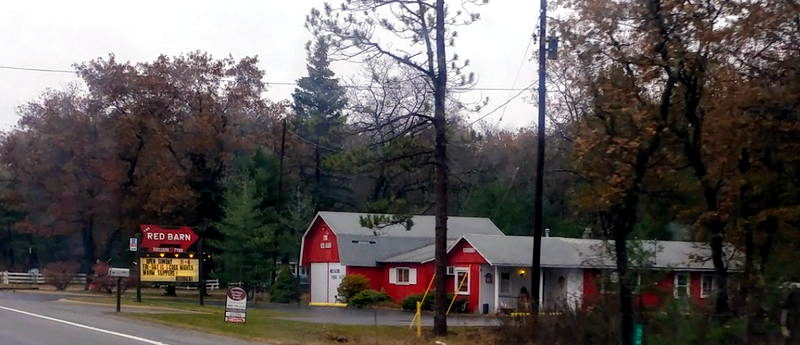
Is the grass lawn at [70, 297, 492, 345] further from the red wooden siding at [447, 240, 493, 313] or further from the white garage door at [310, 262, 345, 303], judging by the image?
the white garage door at [310, 262, 345, 303]

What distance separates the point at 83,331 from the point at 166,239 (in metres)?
19.7

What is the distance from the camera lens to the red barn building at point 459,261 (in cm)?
5056

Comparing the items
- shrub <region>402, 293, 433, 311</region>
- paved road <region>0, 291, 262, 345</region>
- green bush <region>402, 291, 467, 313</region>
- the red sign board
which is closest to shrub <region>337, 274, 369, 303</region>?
green bush <region>402, 291, 467, 313</region>


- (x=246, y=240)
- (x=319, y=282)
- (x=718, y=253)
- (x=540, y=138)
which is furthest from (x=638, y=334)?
(x=319, y=282)

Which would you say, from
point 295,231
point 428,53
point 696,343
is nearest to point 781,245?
point 696,343

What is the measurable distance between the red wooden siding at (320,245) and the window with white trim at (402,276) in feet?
11.4

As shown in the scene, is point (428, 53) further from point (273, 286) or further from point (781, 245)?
point (273, 286)

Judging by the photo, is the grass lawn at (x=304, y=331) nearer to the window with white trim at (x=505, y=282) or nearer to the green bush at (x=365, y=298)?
the window with white trim at (x=505, y=282)

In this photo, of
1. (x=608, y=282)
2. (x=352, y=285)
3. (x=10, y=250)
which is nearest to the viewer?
(x=608, y=282)

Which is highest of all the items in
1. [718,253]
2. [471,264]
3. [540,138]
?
[540,138]

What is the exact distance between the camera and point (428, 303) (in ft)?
169

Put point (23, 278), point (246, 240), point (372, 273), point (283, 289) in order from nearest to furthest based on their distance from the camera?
point (372, 273) < point (283, 289) < point (246, 240) < point (23, 278)

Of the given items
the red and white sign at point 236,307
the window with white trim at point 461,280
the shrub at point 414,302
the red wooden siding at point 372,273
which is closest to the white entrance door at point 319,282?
the red wooden siding at point 372,273

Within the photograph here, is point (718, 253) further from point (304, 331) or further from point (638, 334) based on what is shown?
point (304, 331)
